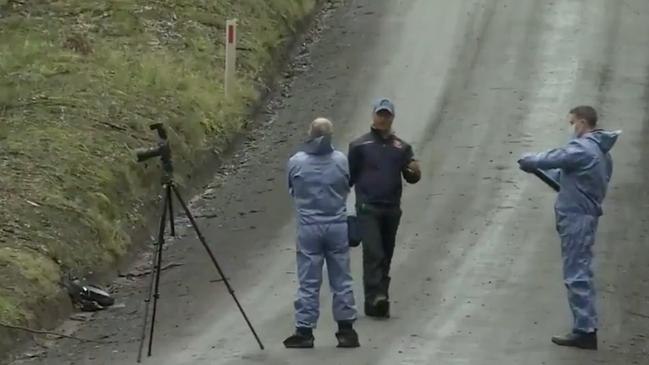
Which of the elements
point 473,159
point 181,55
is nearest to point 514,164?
point 473,159

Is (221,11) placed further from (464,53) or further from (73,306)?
(73,306)

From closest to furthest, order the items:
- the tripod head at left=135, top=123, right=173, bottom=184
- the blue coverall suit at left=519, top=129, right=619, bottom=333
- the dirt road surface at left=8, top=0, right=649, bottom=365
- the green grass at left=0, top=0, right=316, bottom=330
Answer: the tripod head at left=135, top=123, right=173, bottom=184
the blue coverall suit at left=519, top=129, right=619, bottom=333
the dirt road surface at left=8, top=0, right=649, bottom=365
the green grass at left=0, top=0, right=316, bottom=330

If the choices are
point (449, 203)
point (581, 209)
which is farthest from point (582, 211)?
point (449, 203)

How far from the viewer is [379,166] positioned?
11.9 metres

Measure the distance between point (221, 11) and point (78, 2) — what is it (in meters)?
2.17

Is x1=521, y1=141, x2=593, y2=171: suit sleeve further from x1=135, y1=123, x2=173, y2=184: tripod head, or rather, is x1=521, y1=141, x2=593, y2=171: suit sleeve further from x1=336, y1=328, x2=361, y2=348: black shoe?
x1=135, y1=123, x2=173, y2=184: tripod head

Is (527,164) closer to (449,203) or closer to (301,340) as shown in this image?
(301,340)

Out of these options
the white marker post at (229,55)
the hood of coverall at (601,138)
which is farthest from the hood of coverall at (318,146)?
the white marker post at (229,55)

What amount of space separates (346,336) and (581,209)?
2168 mm

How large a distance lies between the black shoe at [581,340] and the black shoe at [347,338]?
5.44 ft

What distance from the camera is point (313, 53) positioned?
21094 millimetres

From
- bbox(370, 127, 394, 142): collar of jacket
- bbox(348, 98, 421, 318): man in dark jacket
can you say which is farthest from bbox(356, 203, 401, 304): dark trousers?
bbox(370, 127, 394, 142): collar of jacket

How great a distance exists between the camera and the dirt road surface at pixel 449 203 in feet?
36.9

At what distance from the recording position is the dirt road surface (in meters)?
11.2
